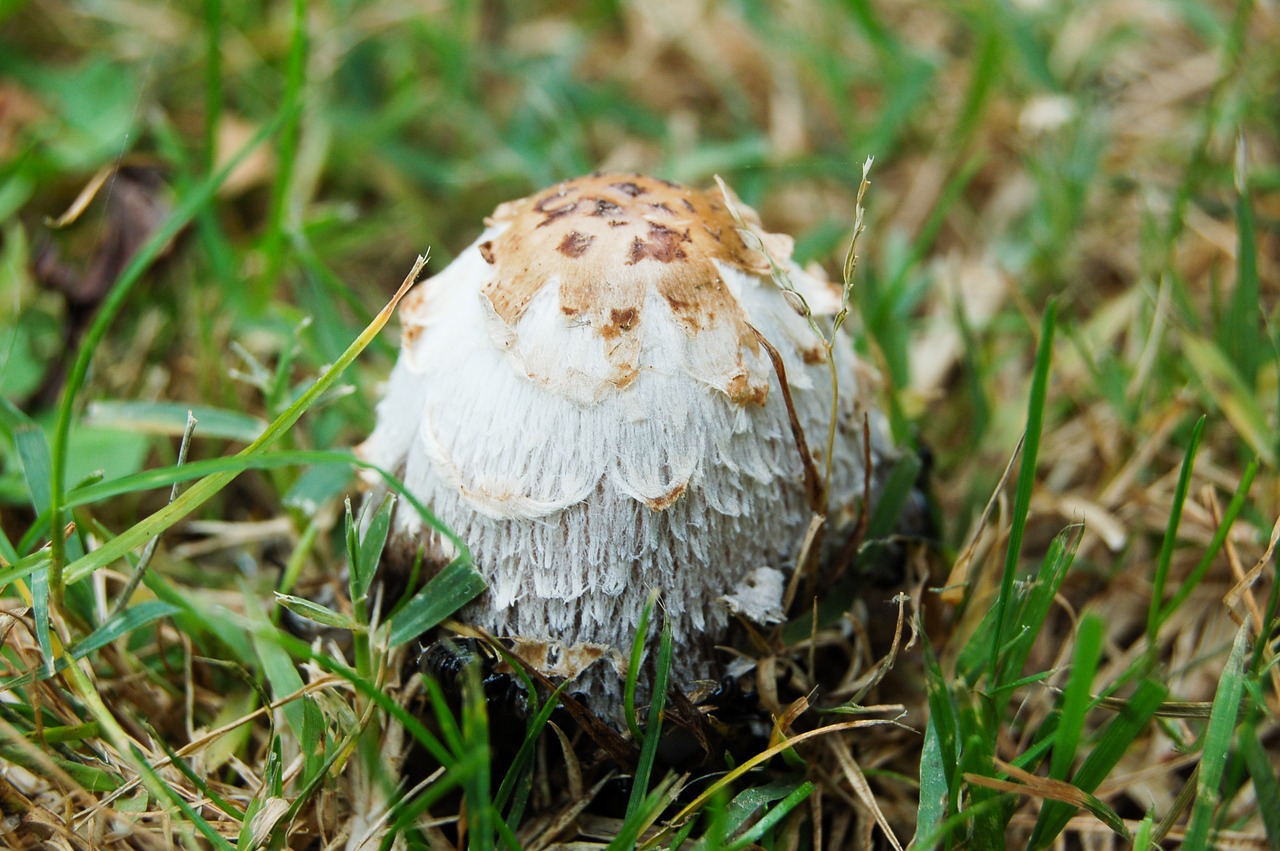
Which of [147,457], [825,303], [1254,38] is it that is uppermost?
[1254,38]

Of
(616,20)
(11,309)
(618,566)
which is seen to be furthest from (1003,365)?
(11,309)

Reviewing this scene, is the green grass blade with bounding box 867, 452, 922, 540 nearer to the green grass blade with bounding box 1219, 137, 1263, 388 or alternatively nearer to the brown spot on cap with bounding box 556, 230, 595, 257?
the brown spot on cap with bounding box 556, 230, 595, 257

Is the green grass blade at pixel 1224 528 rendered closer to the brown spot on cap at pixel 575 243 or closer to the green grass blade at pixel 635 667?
the green grass blade at pixel 635 667

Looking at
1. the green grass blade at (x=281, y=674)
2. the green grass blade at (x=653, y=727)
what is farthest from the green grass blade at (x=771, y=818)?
the green grass blade at (x=281, y=674)

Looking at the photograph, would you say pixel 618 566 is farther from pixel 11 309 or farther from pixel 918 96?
pixel 918 96

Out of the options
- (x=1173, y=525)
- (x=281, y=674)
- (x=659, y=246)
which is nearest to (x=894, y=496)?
(x=1173, y=525)

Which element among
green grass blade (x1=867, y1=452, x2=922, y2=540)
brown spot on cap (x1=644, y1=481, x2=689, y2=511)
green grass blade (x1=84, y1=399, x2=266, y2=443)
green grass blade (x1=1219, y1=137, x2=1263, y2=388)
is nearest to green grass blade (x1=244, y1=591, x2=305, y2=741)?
green grass blade (x1=84, y1=399, x2=266, y2=443)
